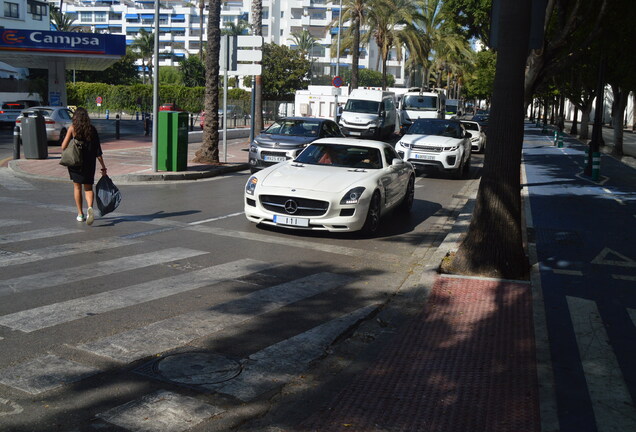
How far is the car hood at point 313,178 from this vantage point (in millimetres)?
10627

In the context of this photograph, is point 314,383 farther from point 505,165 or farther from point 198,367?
point 505,165

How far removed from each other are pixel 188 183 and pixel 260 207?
7024 millimetres

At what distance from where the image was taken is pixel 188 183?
17344mm

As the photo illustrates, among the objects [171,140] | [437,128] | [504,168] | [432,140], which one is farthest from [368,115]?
[504,168]

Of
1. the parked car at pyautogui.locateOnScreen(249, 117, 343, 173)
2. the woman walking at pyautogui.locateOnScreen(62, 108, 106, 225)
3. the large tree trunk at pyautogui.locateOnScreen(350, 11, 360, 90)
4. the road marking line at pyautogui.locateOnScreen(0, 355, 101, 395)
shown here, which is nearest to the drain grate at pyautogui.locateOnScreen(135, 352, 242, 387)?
the road marking line at pyautogui.locateOnScreen(0, 355, 101, 395)

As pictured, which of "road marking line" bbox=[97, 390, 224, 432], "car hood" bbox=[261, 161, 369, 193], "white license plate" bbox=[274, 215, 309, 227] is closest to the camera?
"road marking line" bbox=[97, 390, 224, 432]

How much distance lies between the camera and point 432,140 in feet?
67.8

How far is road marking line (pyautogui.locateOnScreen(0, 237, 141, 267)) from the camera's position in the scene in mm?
8320

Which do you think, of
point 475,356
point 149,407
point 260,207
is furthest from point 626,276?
point 149,407

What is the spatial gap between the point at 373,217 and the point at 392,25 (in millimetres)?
45174

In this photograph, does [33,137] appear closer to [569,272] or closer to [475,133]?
[569,272]

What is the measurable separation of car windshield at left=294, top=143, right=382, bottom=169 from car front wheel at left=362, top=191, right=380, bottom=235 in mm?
1042

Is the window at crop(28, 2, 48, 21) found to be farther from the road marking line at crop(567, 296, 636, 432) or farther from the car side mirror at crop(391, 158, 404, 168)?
the road marking line at crop(567, 296, 636, 432)

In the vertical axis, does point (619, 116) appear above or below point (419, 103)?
below
